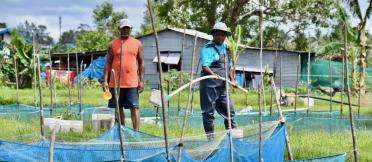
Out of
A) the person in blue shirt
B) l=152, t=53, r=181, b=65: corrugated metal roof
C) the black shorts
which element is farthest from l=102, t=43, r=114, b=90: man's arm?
l=152, t=53, r=181, b=65: corrugated metal roof

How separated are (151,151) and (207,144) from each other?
481 millimetres

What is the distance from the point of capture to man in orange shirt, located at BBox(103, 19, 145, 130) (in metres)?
5.68

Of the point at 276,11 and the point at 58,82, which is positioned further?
the point at 276,11

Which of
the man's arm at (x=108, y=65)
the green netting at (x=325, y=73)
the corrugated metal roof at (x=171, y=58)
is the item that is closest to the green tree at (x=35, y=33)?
the man's arm at (x=108, y=65)

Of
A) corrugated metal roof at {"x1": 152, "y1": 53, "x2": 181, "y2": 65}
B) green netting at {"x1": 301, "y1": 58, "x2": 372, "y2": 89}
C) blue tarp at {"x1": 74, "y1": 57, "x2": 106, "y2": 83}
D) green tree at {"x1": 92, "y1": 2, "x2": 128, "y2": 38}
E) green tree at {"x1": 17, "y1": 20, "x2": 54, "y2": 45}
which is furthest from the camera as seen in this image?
green tree at {"x1": 92, "y1": 2, "x2": 128, "y2": 38}

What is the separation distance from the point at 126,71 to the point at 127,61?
0.35 ft

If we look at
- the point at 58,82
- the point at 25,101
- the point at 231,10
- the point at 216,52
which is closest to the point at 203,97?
the point at 216,52

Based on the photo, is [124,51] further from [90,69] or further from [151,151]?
[90,69]

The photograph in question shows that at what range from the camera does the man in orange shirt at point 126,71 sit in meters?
5.68

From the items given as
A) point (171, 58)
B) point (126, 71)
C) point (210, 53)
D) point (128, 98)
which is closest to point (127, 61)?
point (126, 71)

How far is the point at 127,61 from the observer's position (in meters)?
5.79

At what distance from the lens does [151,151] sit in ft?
12.4

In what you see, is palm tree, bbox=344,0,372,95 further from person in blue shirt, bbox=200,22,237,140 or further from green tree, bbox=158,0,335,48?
person in blue shirt, bbox=200,22,237,140

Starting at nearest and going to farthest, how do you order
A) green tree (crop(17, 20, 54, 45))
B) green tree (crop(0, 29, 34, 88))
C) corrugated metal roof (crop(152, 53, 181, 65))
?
green tree (crop(17, 20, 54, 45)) → green tree (crop(0, 29, 34, 88)) → corrugated metal roof (crop(152, 53, 181, 65))
